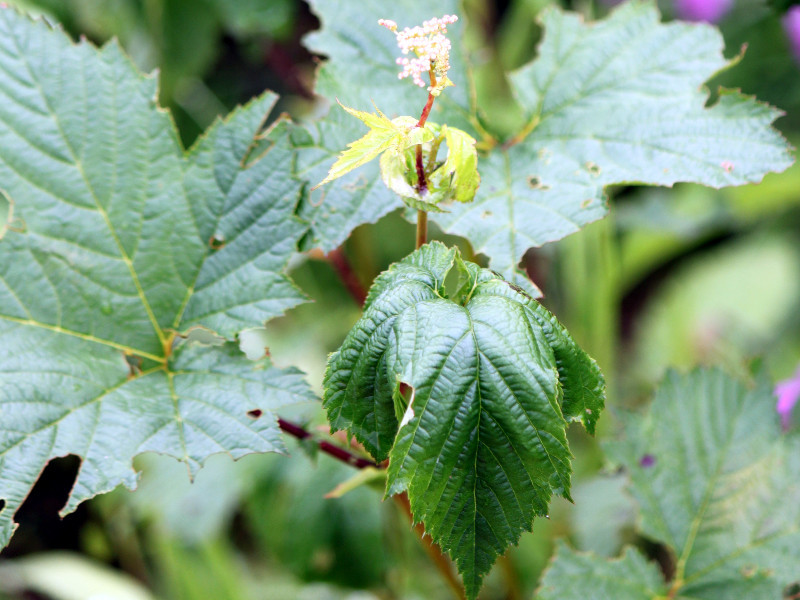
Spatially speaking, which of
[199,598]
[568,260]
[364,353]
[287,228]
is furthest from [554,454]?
[199,598]

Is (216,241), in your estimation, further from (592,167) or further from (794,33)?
(794,33)

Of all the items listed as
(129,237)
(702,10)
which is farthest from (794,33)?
(129,237)

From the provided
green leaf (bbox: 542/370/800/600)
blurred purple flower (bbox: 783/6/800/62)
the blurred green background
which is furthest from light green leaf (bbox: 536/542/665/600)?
blurred purple flower (bbox: 783/6/800/62)

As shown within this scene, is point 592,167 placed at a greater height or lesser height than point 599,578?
greater

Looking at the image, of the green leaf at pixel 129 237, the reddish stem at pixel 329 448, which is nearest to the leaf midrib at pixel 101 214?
the green leaf at pixel 129 237

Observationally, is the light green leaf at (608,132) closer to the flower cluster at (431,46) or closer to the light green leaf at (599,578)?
the flower cluster at (431,46)

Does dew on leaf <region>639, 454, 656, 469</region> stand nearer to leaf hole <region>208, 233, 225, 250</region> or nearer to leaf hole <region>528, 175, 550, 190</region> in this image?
leaf hole <region>528, 175, 550, 190</region>
